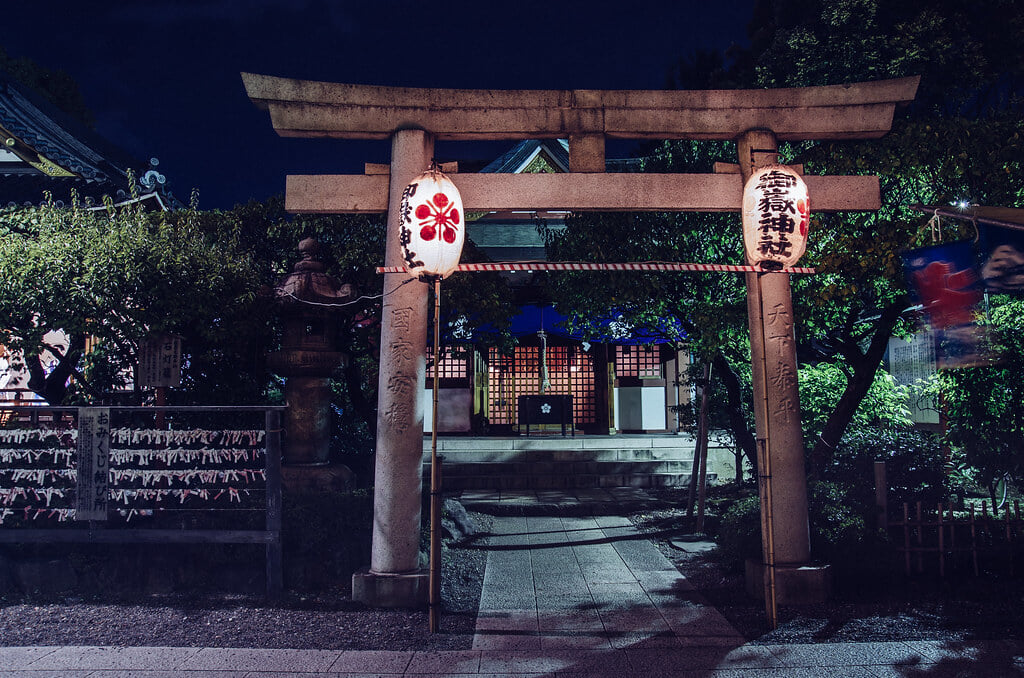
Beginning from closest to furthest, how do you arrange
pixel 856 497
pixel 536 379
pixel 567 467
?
pixel 856 497
pixel 567 467
pixel 536 379

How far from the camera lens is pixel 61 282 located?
6988 mm

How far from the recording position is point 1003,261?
240 inches

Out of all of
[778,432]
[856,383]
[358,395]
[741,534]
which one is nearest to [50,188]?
Result: [358,395]

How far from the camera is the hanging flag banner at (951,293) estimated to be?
6.20 m

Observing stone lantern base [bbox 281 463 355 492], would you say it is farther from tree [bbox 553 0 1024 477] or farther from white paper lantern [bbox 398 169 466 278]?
tree [bbox 553 0 1024 477]

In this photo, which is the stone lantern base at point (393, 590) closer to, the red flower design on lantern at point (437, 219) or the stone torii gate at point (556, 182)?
the stone torii gate at point (556, 182)

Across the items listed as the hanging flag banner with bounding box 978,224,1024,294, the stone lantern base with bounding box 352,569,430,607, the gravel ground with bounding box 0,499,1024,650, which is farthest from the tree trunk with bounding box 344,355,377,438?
the hanging flag banner with bounding box 978,224,1024,294

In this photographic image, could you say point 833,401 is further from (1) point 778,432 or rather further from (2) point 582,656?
(2) point 582,656

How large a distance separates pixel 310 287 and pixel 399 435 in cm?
306

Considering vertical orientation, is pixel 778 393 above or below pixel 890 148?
A: below

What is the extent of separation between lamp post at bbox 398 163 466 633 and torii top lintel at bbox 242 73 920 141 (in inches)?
50.1

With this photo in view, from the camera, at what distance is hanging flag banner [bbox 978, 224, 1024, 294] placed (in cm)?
606

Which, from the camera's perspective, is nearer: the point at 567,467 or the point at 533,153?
the point at 567,467

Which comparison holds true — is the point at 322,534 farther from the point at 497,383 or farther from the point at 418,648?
the point at 497,383
